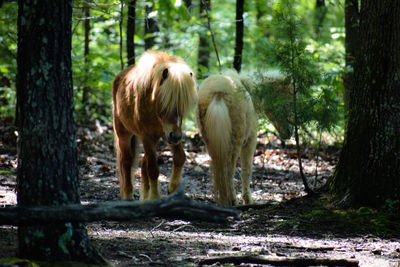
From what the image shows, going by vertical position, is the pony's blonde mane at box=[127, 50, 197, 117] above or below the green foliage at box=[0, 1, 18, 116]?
below

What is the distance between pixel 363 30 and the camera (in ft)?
19.6

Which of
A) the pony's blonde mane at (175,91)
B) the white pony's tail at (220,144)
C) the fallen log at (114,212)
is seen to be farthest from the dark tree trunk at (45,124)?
the white pony's tail at (220,144)

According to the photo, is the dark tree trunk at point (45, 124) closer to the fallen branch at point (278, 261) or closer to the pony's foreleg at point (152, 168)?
the fallen branch at point (278, 261)

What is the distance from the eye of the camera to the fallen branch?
3.91 metres

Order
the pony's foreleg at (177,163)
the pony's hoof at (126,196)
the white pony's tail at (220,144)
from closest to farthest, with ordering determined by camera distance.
Result: the white pony's tail at (220,144), the pony's foreleg at (177,163), the pony's hoof at (126,196)

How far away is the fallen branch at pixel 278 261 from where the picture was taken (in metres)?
3.91

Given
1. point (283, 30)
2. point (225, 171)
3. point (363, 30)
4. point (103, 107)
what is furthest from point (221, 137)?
point (103, 107)

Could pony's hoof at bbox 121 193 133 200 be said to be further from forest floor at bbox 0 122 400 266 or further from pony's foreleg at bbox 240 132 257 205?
pony's foreleg at bbox 240 132 257 205

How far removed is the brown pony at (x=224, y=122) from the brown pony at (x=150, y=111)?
49 cm

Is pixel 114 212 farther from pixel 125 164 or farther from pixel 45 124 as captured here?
pixel 125 164

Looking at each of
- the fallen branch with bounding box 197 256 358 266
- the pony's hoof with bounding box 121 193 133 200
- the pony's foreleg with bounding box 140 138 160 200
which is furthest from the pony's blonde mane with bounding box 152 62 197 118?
the fallen branch with bounding box 197 256 358 266

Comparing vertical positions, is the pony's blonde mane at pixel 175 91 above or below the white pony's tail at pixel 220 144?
above

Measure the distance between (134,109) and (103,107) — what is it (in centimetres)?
828

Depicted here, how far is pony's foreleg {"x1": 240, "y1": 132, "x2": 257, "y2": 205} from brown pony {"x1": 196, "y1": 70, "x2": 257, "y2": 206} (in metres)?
0.44
